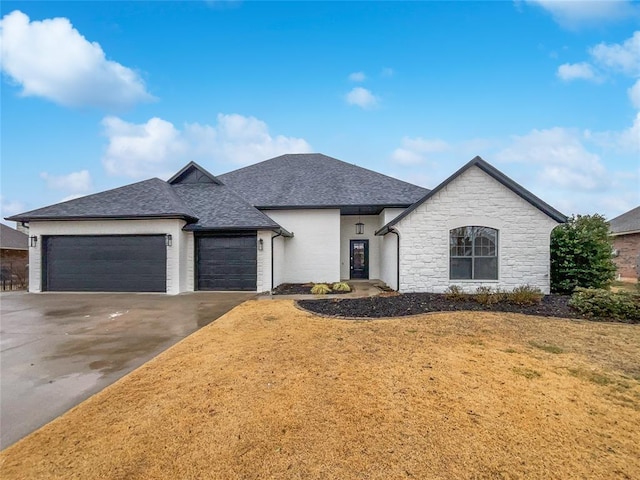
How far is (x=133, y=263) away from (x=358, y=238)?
35.7 ft

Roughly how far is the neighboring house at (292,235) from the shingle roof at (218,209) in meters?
0.05

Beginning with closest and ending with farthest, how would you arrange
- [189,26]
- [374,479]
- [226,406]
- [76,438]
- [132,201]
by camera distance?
[374,479] < [76,438] < [226,406] < [189,26] < [132,201]

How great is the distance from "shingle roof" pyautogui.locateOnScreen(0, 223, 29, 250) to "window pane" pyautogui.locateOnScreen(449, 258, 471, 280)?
26.7 m

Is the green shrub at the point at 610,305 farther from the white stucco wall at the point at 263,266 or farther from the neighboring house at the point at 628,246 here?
the neighboring house at the point at 628,246

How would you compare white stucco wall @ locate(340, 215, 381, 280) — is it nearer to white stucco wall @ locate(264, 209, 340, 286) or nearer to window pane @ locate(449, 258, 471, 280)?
white stucco wall @ locate(264, 209, 340, 286)

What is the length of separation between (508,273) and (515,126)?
8.40 metres

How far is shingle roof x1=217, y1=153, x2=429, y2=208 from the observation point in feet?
49.2

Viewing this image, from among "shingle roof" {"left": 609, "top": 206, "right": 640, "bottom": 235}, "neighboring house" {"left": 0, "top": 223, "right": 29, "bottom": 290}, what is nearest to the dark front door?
"shingle roof" {"left": 609, "top": 206, "right": 640, "bottom": 235}

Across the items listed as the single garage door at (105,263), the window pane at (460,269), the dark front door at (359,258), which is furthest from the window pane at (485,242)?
the single garage door at (105,263)

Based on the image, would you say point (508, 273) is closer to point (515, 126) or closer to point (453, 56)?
point (515, 126)

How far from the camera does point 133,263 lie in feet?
41.0

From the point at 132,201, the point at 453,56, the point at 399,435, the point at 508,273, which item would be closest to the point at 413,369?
the point at 399,435

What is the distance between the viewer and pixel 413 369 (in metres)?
4.39

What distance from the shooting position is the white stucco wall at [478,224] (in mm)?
10930
